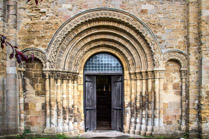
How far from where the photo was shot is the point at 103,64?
25.9 ft

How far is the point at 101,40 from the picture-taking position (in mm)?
7566

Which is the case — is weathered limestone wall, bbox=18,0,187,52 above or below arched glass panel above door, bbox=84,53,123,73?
above

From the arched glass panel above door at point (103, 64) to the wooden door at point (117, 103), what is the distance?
1.48 ft

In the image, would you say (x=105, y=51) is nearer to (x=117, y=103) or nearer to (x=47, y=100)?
(x=117, y=103)

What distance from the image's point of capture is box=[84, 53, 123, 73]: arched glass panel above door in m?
7.86

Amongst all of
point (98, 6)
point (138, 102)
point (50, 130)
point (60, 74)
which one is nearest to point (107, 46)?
point (98, 6)

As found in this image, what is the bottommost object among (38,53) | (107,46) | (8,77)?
(8,77)

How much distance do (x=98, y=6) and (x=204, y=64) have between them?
4691 millimetres

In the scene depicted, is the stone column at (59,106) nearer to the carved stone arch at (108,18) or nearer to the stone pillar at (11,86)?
the carved stone arch at (108,18)

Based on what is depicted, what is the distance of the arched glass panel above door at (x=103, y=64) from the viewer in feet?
25.8

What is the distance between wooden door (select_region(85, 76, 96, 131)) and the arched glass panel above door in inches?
18.2

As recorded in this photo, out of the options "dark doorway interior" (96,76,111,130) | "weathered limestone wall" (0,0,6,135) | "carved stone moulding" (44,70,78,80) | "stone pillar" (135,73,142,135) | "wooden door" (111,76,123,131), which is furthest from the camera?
"dark doorway interior" (96,76,111,130)

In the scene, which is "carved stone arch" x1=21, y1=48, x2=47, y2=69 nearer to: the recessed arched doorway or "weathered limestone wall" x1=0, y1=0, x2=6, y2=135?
"weathered limestone wall" x1=0, y1=0, x2=6, y2=135

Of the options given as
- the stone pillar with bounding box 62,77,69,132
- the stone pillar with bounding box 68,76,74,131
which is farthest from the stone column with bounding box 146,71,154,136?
the stone pillar with bounding box 62,77,69,132
